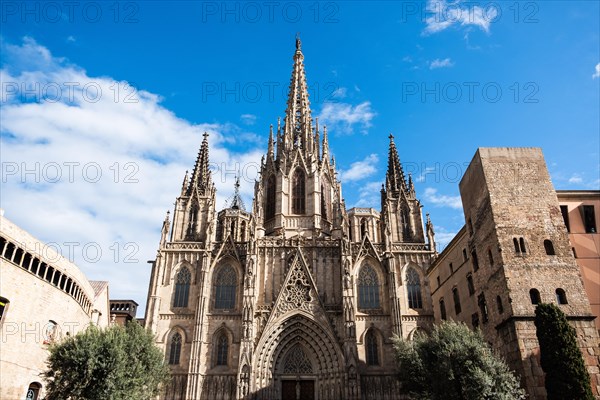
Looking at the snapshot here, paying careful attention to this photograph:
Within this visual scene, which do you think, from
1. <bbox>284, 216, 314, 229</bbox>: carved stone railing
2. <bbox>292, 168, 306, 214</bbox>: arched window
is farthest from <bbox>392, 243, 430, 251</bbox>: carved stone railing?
<bbox>292, 168, 306, 214</bbox>: arched window

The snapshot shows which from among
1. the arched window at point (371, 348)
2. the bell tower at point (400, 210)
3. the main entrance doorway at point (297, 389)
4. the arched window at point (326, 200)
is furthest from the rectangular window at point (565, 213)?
the arched window at point (326, 200)

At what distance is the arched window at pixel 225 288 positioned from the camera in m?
35.2

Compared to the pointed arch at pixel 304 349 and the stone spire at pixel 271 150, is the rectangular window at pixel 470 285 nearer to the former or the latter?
the pointed arch at pixel 304 349

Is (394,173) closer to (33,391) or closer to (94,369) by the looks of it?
(94,369)

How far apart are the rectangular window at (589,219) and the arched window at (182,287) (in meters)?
28.4

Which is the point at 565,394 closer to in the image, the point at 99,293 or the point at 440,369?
the point at 440,369

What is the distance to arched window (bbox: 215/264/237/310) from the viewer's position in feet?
116

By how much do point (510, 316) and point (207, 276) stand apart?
22864 millimetres

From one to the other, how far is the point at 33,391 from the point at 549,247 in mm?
32170

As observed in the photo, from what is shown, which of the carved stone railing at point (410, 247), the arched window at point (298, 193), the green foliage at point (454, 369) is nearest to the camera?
the green foliage at point (454, 369)

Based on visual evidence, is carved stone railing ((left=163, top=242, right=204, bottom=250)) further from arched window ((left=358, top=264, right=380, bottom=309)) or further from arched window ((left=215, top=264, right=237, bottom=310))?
arched window ((left=358, top=264, right=380, bottom=309))

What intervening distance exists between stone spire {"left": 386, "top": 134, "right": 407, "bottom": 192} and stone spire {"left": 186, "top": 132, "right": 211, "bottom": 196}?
17.8m

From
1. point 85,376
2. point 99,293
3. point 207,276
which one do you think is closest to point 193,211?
point 207,276

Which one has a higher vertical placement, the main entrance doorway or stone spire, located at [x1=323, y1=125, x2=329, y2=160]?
stone spire, located at [x1=323, y1=125, x2=329, y2=160]
